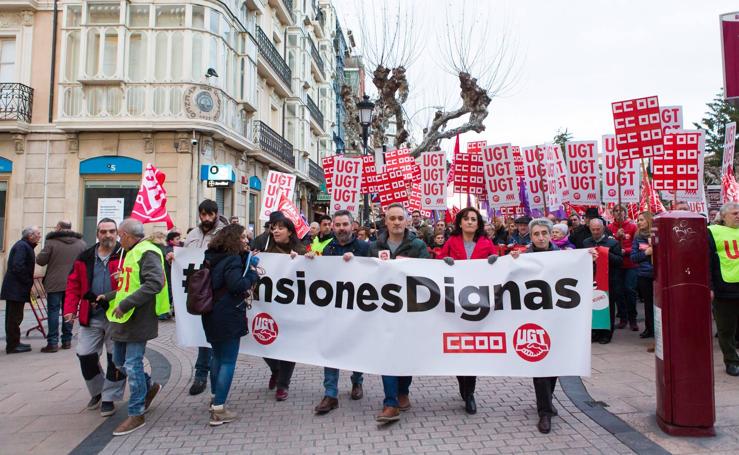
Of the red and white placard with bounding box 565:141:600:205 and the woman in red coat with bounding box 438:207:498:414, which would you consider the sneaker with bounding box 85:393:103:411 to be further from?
the red and white placard with bounding box 565:141:600:205

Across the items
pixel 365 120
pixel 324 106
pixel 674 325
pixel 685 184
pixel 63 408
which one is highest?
pixel 324 106

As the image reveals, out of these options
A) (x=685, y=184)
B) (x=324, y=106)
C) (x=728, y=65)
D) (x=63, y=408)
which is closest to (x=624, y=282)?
(x=685, y=184)

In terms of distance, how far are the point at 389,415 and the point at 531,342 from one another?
4.59 ft

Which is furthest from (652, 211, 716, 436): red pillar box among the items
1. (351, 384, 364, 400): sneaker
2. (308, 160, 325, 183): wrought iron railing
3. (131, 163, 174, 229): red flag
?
(308, 160, 325, 183): wrought iron railing

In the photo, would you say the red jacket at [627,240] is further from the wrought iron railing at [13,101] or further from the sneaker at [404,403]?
the wrought iron railing at [13,101]

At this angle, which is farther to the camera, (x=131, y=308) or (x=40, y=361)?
(x=40, y=361)

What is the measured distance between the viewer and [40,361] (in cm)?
670

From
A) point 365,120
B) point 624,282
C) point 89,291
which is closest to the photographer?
point 89,291

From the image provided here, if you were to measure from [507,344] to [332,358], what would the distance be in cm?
162

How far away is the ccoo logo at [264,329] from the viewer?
500 cm

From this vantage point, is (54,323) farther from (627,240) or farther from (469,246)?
(627,240)

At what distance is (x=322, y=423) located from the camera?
14.2 feet

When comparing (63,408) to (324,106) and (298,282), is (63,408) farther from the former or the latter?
(324,106)

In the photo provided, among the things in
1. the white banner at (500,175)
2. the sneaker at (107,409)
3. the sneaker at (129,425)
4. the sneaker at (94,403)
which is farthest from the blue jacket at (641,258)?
the sneaker at (94,403)
